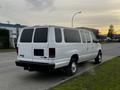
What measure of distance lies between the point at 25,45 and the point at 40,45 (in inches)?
30.9

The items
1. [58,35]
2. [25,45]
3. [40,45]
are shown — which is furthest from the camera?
[25,45]

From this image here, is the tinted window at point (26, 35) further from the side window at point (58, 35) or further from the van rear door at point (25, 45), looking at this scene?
the side window at point (58, 35)

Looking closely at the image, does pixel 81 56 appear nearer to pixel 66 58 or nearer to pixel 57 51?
pixel 66 58

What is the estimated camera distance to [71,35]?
1009 centimetres

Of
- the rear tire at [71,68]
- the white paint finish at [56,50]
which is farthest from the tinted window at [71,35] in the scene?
the rear tire at [71,68]

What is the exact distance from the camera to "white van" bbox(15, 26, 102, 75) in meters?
8.67

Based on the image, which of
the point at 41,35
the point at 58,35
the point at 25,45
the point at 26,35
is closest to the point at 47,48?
the point at 41,35

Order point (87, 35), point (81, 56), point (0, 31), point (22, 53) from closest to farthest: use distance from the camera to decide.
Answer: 1. point (22, 53)
2. point (81, 56)
3. point (87, 35)
4. point (0, 31)

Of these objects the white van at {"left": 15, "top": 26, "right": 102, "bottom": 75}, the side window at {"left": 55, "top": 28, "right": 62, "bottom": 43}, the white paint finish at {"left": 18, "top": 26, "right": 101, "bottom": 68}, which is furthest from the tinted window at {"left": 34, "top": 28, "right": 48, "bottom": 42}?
the side window at {"left": 55, "top": 28, "right": 62, "bottom": 43}

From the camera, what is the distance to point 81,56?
1105 centimetres

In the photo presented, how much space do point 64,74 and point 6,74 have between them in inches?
103

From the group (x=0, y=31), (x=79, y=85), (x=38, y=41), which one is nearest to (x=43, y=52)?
(x=38, y=41)

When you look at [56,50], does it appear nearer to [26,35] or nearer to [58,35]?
[58,35]

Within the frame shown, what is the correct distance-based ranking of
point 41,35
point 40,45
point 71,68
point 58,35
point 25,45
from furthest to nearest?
point 71,68, point 25,45, point 58,35, point 41,35, point 40,45
